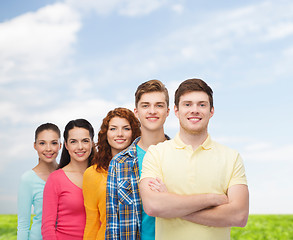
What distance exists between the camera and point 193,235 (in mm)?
2930

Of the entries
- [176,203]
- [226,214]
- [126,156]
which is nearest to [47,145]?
[126,156]

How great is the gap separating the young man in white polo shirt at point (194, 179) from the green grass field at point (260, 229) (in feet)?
23.7

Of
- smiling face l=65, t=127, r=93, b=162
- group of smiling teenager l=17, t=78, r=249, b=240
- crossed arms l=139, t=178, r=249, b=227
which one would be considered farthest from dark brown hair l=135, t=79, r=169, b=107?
crossed arms l=139, t=178, r=249, b=227

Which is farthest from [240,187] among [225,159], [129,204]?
[129,204]

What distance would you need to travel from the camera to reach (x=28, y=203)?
15.1ft

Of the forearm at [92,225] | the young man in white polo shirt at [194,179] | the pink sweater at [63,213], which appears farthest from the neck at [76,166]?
the young man in white polo shirt at [194,179]

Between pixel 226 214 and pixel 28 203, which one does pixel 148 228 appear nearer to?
pixel 226 214

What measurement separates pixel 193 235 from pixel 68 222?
1768 millimetres

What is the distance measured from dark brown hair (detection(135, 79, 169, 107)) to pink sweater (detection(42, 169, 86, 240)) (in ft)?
4.27

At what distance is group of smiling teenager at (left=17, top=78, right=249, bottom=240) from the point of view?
294cm

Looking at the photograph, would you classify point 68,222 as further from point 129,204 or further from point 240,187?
point 240,187

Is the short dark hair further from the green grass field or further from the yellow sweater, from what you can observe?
the green grass field

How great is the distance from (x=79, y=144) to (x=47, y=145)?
2.29 feet

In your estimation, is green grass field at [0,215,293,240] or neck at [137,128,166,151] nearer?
neck at [137,128,166,151]
